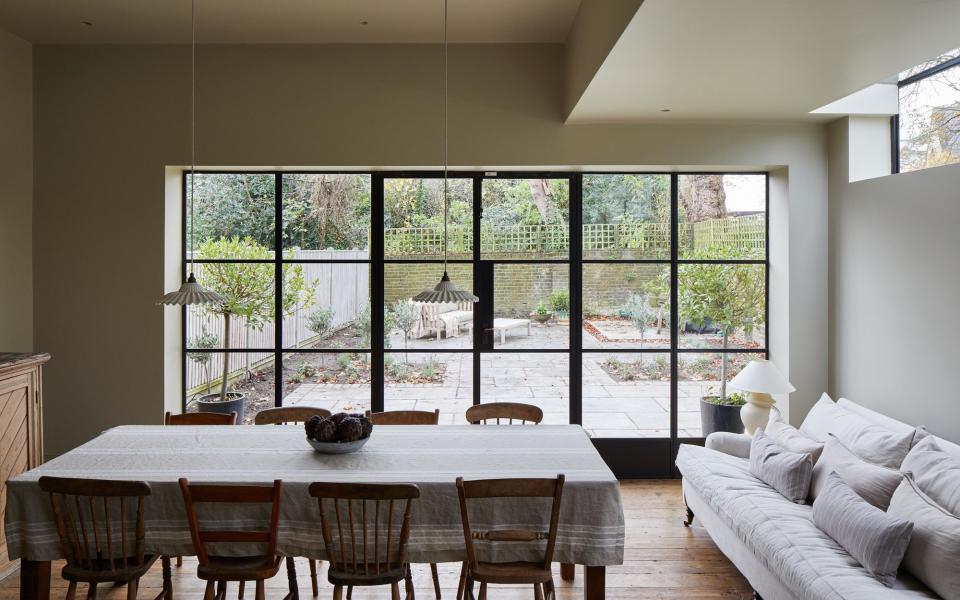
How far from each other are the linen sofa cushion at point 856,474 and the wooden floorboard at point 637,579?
0.72m

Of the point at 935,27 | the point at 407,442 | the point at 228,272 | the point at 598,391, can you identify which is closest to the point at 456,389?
the point at 598,391

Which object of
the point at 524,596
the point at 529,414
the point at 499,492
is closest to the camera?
the point at 499,492

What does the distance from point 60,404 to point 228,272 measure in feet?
5.41

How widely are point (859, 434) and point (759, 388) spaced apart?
0.83 meters

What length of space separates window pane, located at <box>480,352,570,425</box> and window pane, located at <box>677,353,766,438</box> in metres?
0.98

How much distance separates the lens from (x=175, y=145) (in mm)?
4668

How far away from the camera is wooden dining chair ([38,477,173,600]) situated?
7.77 feet

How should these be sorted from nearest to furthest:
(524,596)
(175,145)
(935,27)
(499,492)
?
1. (499,492)
2. (935,27)
3. (524,596)
4. (175,145)

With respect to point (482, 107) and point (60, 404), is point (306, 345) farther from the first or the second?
point (482, 107)

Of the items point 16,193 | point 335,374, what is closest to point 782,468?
point 335,374

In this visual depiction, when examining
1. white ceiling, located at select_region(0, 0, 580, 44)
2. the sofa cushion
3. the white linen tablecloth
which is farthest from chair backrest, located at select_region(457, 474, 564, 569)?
white ceiling, located at select_region(0, 0, 580, 44)

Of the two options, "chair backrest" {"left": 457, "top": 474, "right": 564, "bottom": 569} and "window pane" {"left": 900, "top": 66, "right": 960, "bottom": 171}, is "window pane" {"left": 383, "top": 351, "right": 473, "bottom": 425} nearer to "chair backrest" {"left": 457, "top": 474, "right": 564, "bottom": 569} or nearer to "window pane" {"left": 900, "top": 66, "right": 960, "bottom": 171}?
"chair backrest" {"left": 457, "top": 474, "right": 564, "bottom": 569}

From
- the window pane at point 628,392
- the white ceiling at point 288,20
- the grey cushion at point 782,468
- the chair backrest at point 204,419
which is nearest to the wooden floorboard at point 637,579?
the grey cushion at point 782,468

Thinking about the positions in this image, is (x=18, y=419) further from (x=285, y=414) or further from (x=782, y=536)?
(x=782, y=536)
